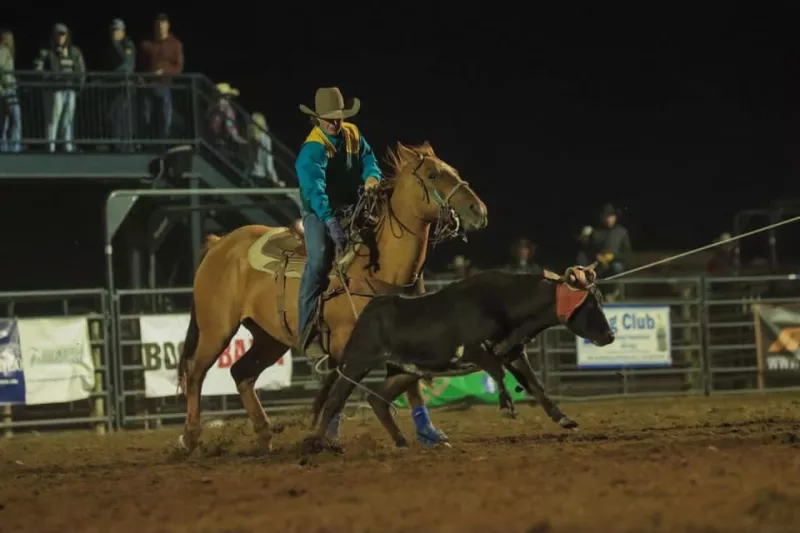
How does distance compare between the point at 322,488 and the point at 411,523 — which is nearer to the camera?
the point at 411,523

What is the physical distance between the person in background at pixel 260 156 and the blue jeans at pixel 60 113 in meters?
2.22

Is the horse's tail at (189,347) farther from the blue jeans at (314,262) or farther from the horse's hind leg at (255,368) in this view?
the blue jeans at (314,262)

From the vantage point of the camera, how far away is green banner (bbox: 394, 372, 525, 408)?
1214cm

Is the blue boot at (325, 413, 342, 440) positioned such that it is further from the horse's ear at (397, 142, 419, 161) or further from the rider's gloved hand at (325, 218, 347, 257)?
the horse's ear at (397, 142, 419, 161)

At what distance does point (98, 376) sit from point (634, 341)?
552 centimetres

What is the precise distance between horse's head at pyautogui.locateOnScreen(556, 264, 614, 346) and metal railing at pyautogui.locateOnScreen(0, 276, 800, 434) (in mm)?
4707

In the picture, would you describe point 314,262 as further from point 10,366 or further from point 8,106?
point 8,106

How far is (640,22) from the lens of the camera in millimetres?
25438

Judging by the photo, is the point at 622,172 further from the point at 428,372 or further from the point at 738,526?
the point at 738,526

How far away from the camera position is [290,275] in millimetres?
7539

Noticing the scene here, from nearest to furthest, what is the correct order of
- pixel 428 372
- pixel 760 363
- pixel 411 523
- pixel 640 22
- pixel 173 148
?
pixel 411 523 < pixel 428 372 < pixel 760 363 < pixel 173 148 < pixel 640 22

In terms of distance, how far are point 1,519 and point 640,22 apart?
881 inches

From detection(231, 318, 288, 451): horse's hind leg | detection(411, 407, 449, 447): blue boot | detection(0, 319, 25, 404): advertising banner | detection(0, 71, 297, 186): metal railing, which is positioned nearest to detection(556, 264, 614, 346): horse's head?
detection(411, 407, 449, 447): blue boot

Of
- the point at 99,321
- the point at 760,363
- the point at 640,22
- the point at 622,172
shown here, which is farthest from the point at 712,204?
the point at 99,321
